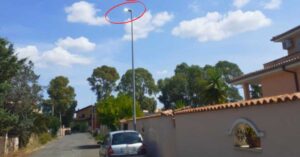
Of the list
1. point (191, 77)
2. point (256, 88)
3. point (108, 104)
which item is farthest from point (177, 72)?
point (108, 104)

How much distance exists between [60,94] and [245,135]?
84.6 m

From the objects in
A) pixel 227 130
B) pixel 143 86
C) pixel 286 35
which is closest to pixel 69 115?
pixel 143 86

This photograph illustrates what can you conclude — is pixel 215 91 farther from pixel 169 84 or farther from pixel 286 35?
pixel 169 84

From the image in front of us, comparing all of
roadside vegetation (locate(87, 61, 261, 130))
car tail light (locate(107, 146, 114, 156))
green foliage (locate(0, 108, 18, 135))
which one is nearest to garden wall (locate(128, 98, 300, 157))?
car tail light (locate(107, 146, 114, 156))

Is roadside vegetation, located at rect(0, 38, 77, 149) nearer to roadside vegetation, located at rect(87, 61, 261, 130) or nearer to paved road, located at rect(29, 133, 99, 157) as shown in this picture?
paved road, located at rect(29, 133, 99, 157)

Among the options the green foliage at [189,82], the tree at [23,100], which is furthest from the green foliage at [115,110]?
the green foliage at [189,82]

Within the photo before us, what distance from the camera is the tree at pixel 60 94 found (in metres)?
90.1

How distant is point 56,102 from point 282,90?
77.9 m

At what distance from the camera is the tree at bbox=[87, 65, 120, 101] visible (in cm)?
8631

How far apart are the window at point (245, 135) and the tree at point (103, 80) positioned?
253 feet

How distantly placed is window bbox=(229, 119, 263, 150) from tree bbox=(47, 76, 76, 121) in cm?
8246

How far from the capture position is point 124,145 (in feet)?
53.9

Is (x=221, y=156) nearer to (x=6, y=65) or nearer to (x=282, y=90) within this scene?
(x=282, y=90)

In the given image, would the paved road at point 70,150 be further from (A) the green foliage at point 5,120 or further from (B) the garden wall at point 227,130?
(B) the garden wall at point 227,130
